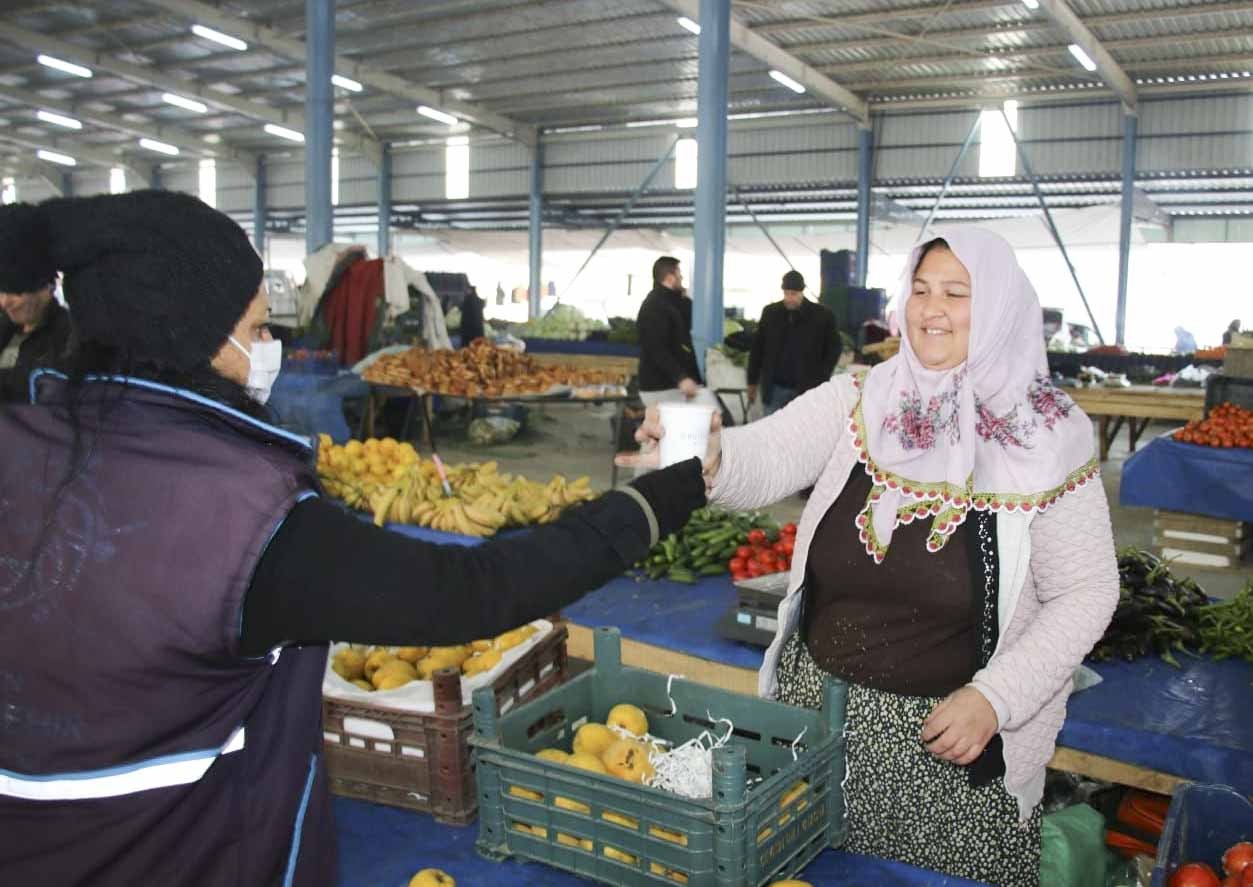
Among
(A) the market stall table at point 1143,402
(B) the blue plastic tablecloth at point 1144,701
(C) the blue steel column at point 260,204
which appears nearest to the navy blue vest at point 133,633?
(B) the blue plastic tablecloth at point 1144,701

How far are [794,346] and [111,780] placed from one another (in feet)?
24.4

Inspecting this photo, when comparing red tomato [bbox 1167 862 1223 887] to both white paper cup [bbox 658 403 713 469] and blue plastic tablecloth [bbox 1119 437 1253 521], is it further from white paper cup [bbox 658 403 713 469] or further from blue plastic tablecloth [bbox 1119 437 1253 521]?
blue plastic tablecloth [bbox 1119 437 1253 521]

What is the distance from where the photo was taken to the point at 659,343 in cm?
753

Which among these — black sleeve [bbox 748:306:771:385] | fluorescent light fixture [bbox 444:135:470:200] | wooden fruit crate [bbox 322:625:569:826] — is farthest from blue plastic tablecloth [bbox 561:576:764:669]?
fluorescent light fixture [bbox 444:135:470:200]

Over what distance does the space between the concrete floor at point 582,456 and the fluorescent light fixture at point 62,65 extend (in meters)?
9.35

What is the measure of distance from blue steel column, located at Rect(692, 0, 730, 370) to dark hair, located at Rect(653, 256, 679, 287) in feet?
6.56

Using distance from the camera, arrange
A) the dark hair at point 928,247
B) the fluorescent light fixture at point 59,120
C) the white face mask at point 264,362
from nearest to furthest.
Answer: the dark hair at point 928,247
the white face mask at point 264,362
the fluorescent light fixture at point 59,120

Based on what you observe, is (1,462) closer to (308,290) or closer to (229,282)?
(229,282)

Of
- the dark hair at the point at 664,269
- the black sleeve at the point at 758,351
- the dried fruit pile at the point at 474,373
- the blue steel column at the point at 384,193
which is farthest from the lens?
the blue steel column at the point at 384,193

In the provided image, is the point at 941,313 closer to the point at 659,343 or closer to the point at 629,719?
the point at 629,719

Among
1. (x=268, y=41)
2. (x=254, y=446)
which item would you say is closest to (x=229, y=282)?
(x=254, y=446)

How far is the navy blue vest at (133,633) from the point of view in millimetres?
1074

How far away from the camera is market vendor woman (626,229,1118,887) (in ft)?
6.41

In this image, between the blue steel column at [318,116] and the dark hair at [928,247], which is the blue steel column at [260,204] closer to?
the blue steel column at [318,116]
